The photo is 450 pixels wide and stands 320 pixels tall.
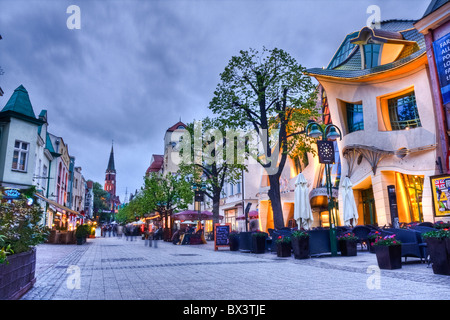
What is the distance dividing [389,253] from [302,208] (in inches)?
282

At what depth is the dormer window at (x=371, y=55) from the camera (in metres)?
28.9

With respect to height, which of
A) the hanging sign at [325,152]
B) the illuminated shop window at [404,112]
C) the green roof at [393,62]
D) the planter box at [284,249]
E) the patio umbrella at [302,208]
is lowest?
the planter box at [284,249]

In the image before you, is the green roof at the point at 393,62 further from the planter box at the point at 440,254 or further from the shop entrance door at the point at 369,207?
the planter box at the point at 440,254

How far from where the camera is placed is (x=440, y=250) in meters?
7.46

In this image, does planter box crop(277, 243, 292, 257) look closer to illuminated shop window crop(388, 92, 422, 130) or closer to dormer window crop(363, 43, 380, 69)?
illuminated shop window crop(388, 92, 422, 130)

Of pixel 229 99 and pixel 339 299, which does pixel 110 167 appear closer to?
pixel 229 99

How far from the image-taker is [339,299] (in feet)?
16.8

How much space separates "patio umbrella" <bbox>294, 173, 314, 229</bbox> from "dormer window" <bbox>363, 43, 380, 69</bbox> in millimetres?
17127

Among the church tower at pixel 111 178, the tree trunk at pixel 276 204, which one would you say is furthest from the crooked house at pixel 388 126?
the church tower at pixel 111 178

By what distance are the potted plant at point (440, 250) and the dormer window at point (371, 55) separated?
24.1 m

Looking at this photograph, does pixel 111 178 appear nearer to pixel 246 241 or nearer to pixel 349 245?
pixel 246 241
